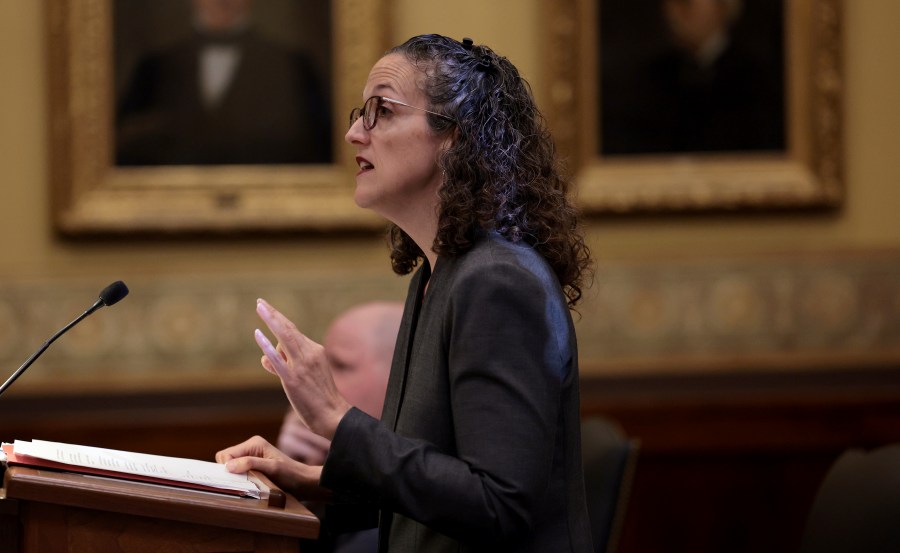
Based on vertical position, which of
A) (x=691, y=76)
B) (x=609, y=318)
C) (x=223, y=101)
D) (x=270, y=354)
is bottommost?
(x=609, y=318)

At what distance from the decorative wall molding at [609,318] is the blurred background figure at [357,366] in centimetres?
173

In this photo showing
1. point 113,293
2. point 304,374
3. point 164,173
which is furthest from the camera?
point 164,173

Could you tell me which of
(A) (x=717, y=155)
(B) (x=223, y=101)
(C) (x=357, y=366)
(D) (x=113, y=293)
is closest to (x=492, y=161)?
(D) (x=113, y=293)

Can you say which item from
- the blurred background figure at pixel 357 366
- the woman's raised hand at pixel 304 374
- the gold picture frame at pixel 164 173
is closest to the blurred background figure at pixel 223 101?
the gold picture frame at pixel 164 173

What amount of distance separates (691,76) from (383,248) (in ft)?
5.47

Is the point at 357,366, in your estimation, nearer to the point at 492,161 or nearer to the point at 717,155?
the point at 492,161

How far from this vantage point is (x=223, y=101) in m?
5.33

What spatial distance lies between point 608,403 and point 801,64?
6.06ft

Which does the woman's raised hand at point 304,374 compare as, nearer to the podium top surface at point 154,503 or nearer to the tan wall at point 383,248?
the podium top surface at point 154,503

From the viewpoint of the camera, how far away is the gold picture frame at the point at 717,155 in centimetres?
543

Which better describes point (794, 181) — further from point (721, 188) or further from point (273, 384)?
A: point (273, 384)

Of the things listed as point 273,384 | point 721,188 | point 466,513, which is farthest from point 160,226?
point 466,513

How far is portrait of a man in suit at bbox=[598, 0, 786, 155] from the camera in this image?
18.0 feet

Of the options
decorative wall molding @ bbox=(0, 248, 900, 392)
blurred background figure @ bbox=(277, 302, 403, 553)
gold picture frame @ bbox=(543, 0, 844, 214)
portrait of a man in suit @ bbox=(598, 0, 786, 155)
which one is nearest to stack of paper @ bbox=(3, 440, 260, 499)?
blurred background figure @ bbox=(277, 302, 403, 553)
